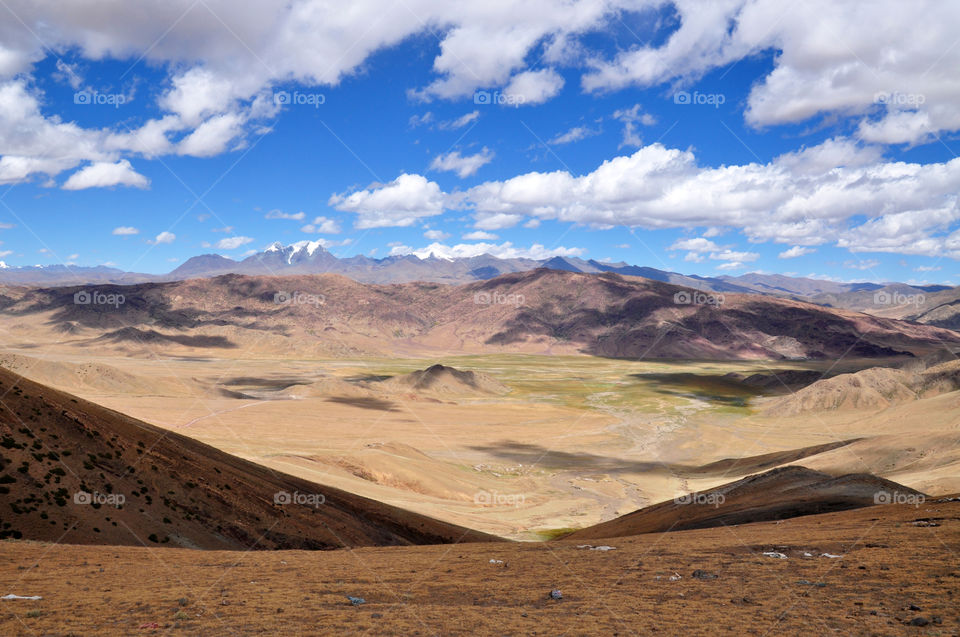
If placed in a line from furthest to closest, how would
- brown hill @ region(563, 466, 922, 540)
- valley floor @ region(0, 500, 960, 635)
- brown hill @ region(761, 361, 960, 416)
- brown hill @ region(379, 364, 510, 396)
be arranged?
brown hill @ region(379, 364, 510, 396), brown hill @ region(761, 361, 960, 416), brown hill @ region(563, 466, 922, 540), valley floor @ region(0, 500, 960, 635)

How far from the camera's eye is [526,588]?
46.9 feet

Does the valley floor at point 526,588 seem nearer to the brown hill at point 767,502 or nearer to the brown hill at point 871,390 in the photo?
the brown hill at point 767,502

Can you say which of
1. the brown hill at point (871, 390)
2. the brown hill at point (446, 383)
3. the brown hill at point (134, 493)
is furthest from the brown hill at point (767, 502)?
the brown hill at point (446, 383)

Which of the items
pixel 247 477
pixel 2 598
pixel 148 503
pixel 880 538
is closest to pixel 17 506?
pixel 148 503

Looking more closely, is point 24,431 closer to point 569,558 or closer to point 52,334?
point 569,558

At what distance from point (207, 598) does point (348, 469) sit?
112 ft

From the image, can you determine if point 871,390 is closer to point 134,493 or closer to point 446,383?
point 446,383

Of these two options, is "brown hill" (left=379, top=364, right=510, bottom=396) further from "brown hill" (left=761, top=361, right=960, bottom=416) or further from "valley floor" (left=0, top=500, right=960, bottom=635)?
"valley floor" (left=0, top=500, right=960, bottom=635)

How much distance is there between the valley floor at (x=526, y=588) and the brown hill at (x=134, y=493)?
2318 millimetres

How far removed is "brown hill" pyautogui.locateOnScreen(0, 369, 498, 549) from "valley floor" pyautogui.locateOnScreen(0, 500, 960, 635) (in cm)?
232

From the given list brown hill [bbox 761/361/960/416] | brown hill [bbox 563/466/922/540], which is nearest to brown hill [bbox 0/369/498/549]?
brown hill [bbox 563/466/922/540]

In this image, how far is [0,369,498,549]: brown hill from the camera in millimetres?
18422

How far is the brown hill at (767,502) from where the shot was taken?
83.1ft

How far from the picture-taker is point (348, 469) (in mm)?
46156
